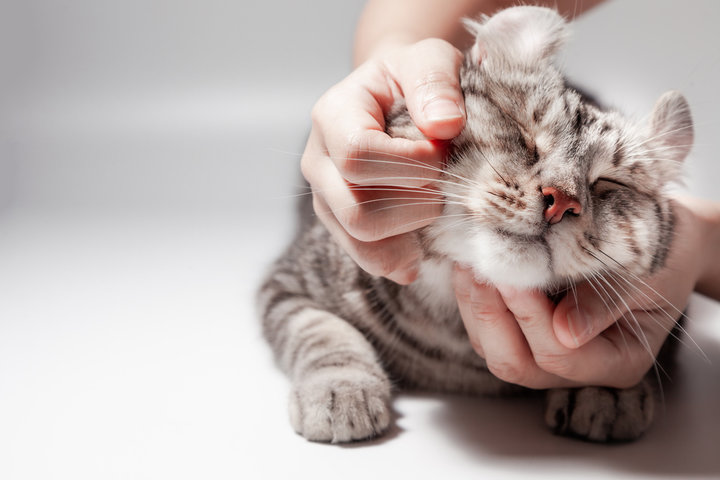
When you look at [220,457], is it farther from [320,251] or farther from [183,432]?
[320,251]

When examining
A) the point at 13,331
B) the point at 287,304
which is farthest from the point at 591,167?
the point at 13,331

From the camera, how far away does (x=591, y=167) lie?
923 mm

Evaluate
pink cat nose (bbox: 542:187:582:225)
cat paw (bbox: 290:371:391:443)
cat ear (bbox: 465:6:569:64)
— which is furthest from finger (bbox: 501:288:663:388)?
cat ear (bbox: 465:6:569:64)

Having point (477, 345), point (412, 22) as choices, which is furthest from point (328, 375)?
point (412, 22)

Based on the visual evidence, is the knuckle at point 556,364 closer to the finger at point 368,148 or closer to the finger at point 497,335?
the finger at point 497,335

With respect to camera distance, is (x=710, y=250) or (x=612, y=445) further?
(x=710, y=250)

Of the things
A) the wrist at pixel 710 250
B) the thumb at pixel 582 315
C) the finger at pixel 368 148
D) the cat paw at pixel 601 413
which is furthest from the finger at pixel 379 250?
the wrist at pixel 710 250

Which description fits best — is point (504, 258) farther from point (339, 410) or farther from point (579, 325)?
point (339, 410)

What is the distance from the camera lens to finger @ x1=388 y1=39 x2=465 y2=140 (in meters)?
0.81

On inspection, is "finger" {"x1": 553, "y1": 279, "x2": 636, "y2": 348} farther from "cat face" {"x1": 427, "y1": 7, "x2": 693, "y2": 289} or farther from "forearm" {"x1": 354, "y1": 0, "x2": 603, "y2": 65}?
"forearm" {"x1": 354, "y1": 0, "x2": 603, "y2": 65}

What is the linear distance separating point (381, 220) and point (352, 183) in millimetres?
58

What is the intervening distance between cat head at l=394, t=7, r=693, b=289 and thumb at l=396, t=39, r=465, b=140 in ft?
0.18

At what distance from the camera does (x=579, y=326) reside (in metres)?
0.93

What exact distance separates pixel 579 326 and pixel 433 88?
14.4 inches
